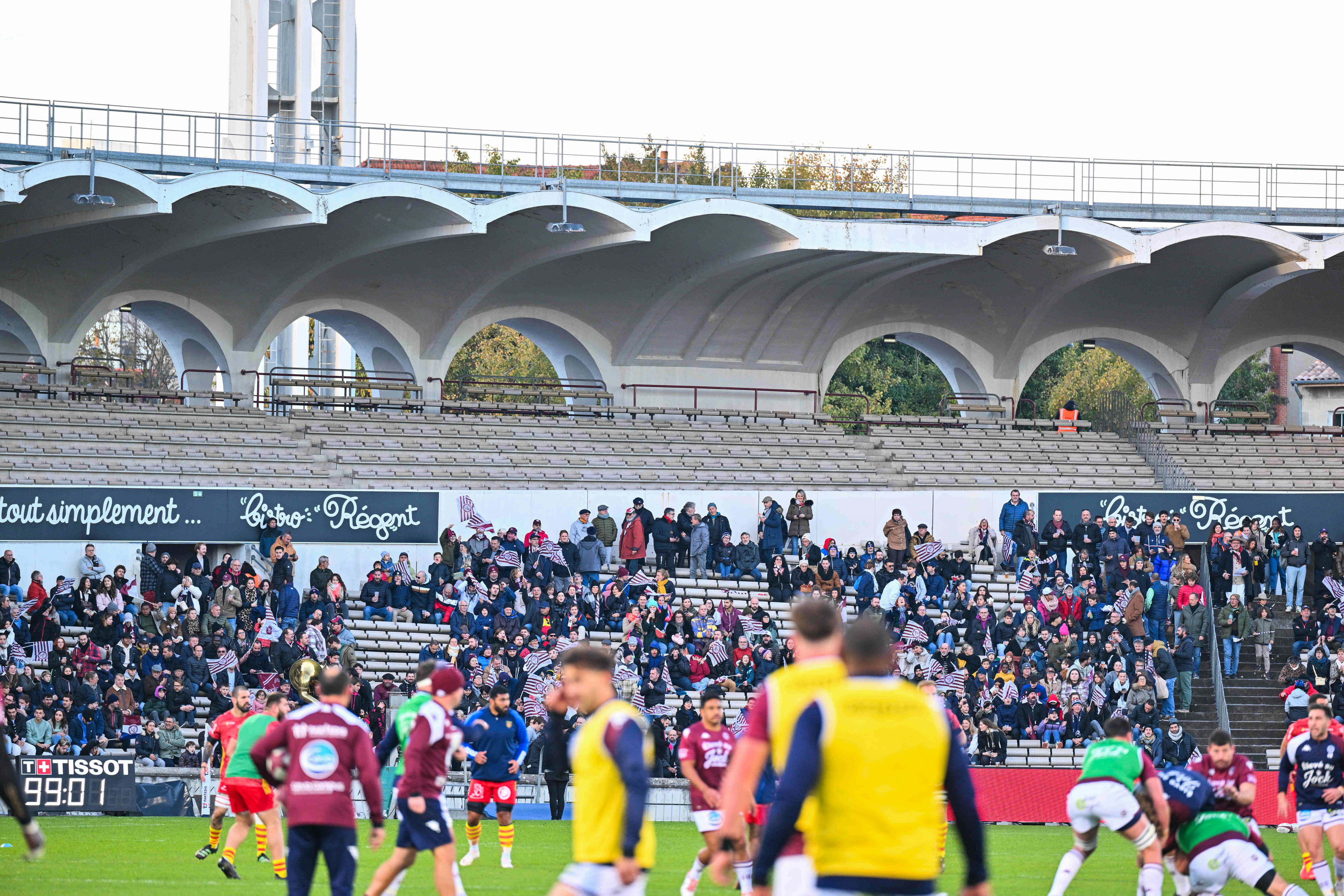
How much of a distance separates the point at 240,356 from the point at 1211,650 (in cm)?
2113

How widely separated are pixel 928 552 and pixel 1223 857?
55.4 feet

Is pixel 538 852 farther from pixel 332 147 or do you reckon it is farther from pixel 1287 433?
pixel 1287 433

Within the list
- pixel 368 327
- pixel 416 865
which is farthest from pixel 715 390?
pixel 416 865

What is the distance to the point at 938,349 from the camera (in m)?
38.5

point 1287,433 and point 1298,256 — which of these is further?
point 1287,433

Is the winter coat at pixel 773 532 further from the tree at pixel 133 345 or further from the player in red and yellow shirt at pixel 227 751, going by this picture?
the tree at pixel 133 345

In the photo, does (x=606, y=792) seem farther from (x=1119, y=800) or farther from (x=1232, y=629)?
(x=1232, y=629)

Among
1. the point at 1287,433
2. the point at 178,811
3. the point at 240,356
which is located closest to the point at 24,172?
the point at 240,356

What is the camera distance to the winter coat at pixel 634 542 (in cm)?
2716

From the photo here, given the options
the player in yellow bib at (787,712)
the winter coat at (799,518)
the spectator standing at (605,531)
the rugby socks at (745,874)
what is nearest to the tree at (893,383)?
the winter coat at (799,518)

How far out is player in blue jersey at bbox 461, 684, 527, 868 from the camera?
13.9 meters

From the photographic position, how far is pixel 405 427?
31.4 meters

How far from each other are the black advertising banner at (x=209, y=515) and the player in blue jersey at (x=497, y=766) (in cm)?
1385

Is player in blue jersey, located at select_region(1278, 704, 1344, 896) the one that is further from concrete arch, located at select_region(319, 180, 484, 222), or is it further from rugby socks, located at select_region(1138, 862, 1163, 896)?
concrete arch, located at select_region(319, 180, 484, 222)
